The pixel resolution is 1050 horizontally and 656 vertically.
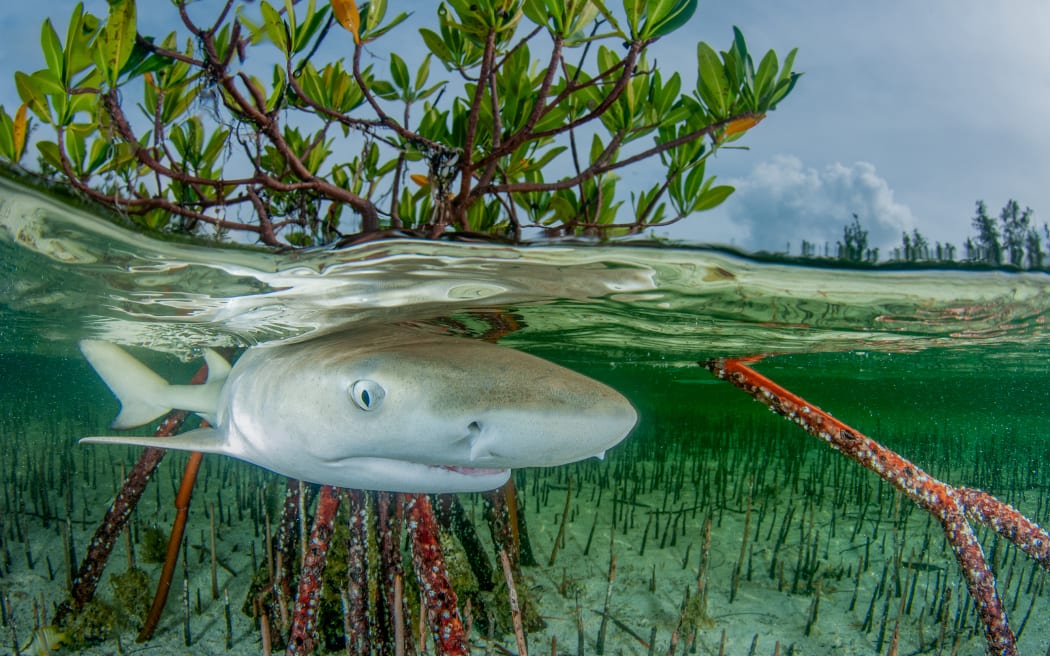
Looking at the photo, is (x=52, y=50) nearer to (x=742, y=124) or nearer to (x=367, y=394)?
(x=367, y=394)

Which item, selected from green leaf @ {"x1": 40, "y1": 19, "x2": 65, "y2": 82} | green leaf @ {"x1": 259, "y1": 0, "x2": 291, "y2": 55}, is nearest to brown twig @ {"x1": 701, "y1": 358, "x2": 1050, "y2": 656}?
green leaf @ {"x1": 259, "y1": 0, "x2": 291, "y2": 55}

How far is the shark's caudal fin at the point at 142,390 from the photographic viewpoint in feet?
11.3

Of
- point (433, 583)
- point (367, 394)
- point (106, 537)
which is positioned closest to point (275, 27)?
point (367, 394)

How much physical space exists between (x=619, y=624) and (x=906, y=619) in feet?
10.4

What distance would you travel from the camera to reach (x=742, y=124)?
364 centimetres

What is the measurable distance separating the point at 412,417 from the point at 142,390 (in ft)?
8.20

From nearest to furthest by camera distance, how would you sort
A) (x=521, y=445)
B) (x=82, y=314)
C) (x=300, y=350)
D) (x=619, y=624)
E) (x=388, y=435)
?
1. (x=521, y=445)
2. (x=388, y=435)
3. (x=300, y=350)
4. (x=619, y=624)
5. (x=82, y=314)

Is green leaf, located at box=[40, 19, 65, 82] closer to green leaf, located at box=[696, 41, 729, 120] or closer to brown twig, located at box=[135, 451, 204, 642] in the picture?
brown twig, located at box=[135, 451, 204, 642]

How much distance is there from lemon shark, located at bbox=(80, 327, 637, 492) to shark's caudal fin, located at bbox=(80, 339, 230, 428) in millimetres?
635

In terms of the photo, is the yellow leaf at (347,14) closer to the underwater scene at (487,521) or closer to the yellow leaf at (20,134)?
the underwater scene at (487,521)

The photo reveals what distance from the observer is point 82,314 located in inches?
262

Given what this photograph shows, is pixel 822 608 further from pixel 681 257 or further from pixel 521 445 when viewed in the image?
pixel 521 445

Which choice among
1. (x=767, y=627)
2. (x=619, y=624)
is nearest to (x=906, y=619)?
(x=767, y=627)

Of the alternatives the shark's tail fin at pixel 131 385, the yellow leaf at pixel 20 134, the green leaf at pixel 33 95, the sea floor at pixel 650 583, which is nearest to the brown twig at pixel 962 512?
the sea floor at pixel 650 583
